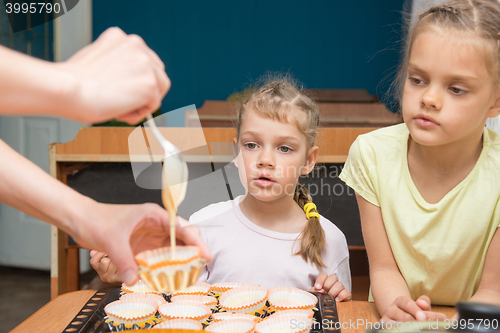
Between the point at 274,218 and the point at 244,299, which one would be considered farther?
the point at 274,218

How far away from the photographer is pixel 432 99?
810 mm

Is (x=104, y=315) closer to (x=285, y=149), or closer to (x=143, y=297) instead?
(x=143, y=297)

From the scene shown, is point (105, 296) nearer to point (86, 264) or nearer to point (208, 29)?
point (86, 264)

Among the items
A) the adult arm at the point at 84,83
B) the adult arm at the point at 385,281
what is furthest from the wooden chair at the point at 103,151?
the adult arm at the point at 84,83

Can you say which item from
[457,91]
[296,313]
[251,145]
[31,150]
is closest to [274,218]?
[251,145]

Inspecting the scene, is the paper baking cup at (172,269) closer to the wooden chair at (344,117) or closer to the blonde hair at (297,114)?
the blonde hair at (297,114)

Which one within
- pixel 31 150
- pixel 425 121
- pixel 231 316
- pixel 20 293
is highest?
pixel 425 121

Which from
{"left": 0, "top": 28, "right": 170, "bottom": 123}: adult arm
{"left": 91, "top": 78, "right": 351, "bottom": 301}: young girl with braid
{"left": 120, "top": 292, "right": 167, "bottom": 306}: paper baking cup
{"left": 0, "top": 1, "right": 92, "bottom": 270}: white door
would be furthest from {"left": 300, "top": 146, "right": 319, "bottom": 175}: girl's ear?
{"left": 0, "top": 1, "right": 92, "bottom": 270}: white door

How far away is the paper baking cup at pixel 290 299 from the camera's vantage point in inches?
32.4

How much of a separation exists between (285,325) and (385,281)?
1.09 feet

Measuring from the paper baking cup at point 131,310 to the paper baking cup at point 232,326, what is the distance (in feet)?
0.41

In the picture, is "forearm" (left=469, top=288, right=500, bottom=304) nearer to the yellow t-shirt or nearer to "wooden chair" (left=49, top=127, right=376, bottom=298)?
the yellow t-shirt

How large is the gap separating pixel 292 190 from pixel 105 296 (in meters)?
0.62

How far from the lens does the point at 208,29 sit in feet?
12.3
